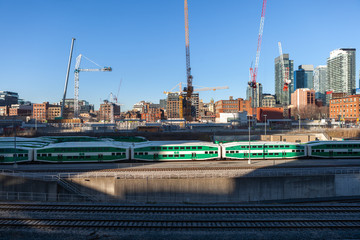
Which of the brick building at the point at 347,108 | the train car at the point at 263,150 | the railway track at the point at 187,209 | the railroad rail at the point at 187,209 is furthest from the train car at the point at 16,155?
the brick building at the point at 347,108

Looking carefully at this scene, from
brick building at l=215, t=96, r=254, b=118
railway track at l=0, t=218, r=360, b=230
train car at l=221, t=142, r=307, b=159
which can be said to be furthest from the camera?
brick building at l=215, t=96, r=254, b=118

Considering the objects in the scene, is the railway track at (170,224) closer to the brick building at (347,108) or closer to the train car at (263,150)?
the train car at (263,150)

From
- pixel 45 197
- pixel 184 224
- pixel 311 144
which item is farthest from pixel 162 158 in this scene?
pixel 311 144

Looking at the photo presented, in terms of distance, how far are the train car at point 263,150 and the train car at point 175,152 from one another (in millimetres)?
2258

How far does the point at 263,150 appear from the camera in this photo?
48.2 metres

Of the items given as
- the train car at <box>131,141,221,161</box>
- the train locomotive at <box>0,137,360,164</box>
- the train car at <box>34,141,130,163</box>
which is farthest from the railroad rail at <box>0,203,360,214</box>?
the train car at <box>131,141,221,161</box>

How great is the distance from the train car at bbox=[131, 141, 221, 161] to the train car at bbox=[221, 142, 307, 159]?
2.26 metres

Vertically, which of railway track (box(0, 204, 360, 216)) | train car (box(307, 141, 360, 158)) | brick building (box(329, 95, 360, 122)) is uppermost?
brick building (box(329, 95, 360, 122))

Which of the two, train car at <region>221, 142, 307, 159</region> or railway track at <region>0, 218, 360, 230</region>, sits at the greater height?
train car at <region>221, 142, 307, 159</region>

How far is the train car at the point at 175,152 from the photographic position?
47125 millimetres

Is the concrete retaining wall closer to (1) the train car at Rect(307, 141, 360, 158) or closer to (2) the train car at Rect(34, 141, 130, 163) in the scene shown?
(2) the train car at Rect(34, 141, 130, 163)

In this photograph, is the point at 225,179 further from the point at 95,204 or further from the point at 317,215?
the point at 95,204

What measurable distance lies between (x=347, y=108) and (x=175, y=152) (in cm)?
16860

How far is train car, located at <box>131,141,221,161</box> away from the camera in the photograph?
155 feet
